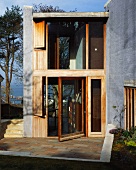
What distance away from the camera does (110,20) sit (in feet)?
37.5

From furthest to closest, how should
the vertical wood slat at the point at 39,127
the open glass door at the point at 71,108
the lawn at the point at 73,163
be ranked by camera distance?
the vertical wood slat at the point at 39,127 < the open glass door at the point at 71,108 < the lawn at the point at 73,163

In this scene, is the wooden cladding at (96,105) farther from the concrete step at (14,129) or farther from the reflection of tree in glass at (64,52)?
the concrete step at (14,129)

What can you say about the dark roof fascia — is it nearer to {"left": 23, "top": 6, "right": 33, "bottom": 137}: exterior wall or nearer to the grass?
{"left": 23, "top": 6, "right": 33, "bottom": 137}: exterior wall

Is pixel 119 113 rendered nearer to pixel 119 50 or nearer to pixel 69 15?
pixel 119 50

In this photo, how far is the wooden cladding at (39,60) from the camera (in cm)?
1177

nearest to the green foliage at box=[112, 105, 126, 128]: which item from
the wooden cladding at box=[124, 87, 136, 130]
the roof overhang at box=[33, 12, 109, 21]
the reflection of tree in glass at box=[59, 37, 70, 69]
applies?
the wooden cladding at box=[124, 87, 136, 130]

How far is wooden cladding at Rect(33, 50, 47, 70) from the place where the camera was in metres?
11.8

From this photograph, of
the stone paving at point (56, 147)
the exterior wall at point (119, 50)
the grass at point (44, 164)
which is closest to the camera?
the grass at point (44, 164)

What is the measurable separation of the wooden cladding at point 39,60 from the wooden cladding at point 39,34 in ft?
1.00

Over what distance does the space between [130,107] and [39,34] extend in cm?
470

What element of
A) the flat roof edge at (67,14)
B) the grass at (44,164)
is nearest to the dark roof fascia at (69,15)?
the flat roof edge at (67,14)

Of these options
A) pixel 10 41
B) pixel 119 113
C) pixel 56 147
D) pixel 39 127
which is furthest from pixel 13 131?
pixel 10 41

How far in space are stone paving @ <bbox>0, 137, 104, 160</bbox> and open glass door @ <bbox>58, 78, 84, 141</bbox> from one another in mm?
397

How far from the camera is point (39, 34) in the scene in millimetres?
11656
